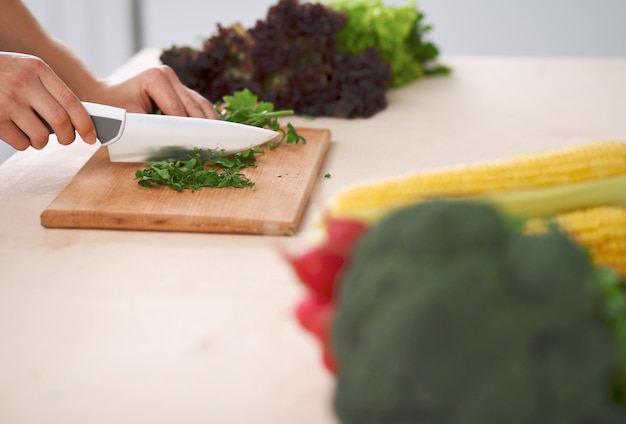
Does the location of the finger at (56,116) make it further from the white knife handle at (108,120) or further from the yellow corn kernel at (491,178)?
the yellow corn kernel at (491,178)

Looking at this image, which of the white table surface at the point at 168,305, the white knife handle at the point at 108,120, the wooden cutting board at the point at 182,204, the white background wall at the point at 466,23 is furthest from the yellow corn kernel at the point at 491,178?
the white background wall at the point at 466,23

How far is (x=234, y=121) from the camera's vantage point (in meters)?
1.63

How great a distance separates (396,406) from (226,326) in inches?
17.5

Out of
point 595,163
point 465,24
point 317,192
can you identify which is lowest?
point 465,24

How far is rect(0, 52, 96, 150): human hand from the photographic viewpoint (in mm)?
1399

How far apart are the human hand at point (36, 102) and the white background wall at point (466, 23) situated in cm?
213

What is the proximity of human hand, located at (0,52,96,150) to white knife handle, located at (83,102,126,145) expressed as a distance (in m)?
0.01

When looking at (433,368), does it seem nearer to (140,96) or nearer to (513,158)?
(513,158)

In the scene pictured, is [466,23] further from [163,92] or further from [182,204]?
[182,204]

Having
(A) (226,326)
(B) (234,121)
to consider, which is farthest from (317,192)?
(A) (226,326)

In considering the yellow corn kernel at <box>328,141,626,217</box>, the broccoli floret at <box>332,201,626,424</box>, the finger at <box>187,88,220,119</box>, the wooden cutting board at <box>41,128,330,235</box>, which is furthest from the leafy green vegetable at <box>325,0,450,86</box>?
the broccoli floret at <box>332,201,626,424</box>

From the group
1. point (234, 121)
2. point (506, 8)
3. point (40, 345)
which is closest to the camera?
point (40, 345)

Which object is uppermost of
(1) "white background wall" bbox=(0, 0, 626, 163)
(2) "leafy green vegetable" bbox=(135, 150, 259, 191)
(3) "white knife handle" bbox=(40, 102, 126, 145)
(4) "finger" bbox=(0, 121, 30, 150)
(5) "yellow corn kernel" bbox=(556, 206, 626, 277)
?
(5) "yellow corn kernel" bbox=(556, 206, 626, 277)

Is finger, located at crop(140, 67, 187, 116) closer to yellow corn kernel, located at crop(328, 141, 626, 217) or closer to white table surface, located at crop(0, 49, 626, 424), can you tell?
white table surface, located at crop(0, 49, 626, 424)
